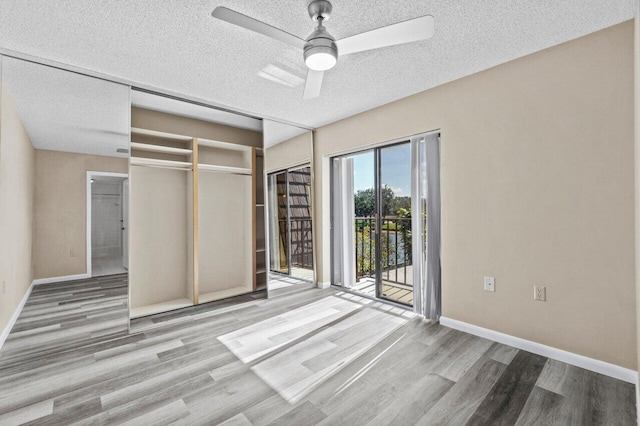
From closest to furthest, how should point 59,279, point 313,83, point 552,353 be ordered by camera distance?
point 552,353 → point 313,83 → point 59,279

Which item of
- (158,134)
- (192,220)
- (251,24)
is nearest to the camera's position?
(251,24)

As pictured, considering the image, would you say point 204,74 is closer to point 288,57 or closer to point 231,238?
point 288,57

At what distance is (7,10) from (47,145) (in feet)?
3.82

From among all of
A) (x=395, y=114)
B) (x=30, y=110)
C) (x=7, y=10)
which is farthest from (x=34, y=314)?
(x=395, y=114)

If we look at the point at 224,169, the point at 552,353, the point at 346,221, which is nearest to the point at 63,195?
the point at 224,169

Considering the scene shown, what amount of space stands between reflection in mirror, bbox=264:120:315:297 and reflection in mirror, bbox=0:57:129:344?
5.57ft

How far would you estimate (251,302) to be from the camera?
12.2ft

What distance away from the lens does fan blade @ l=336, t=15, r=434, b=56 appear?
5.23ft

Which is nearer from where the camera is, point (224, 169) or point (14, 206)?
point (14, 206)

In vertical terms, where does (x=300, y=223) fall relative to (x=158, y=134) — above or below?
below

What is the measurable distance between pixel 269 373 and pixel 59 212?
237 cm

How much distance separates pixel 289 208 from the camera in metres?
4.21

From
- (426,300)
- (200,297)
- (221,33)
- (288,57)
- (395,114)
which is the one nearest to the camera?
(221,33)

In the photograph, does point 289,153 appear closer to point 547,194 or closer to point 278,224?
point 278,224
